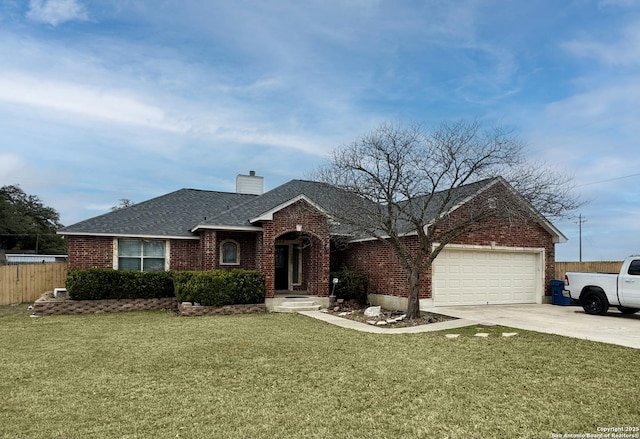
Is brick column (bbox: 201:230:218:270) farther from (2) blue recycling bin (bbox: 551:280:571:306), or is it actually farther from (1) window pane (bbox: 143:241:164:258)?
(2) blue recycling bin (bbox: 551:280:571:306)

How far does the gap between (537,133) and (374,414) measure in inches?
456

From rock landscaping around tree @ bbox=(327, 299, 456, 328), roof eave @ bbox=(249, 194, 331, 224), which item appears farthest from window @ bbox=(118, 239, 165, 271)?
rock landscaping around tree @ bbox=(327, 299, 456, 328)

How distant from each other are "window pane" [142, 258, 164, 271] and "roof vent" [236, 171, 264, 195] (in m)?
6.56

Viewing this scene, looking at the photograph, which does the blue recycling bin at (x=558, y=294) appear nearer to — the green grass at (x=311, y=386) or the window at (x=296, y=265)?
the green grass at (x=311, y=386)

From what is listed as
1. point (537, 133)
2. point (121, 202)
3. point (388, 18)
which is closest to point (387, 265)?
point (537, 133)

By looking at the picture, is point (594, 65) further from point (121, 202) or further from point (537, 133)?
point (121, 202)

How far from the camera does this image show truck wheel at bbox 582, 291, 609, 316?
46.5ft

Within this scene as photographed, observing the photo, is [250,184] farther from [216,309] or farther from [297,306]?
[216,309]

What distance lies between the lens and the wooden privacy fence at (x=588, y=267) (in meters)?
19.7

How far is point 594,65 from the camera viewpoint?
13836 mm

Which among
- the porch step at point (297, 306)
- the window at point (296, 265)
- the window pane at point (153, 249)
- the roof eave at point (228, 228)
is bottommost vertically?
the porch step at point (297, 306)

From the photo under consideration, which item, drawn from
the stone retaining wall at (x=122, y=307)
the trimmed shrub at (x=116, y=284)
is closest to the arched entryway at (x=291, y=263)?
the stone retaining wall at (x=122, y=307)

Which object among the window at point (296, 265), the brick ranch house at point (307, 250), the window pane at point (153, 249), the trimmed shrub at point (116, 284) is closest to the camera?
the trimmed shrub at point (116, 284)

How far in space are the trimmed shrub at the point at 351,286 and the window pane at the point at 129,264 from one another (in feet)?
23.9
